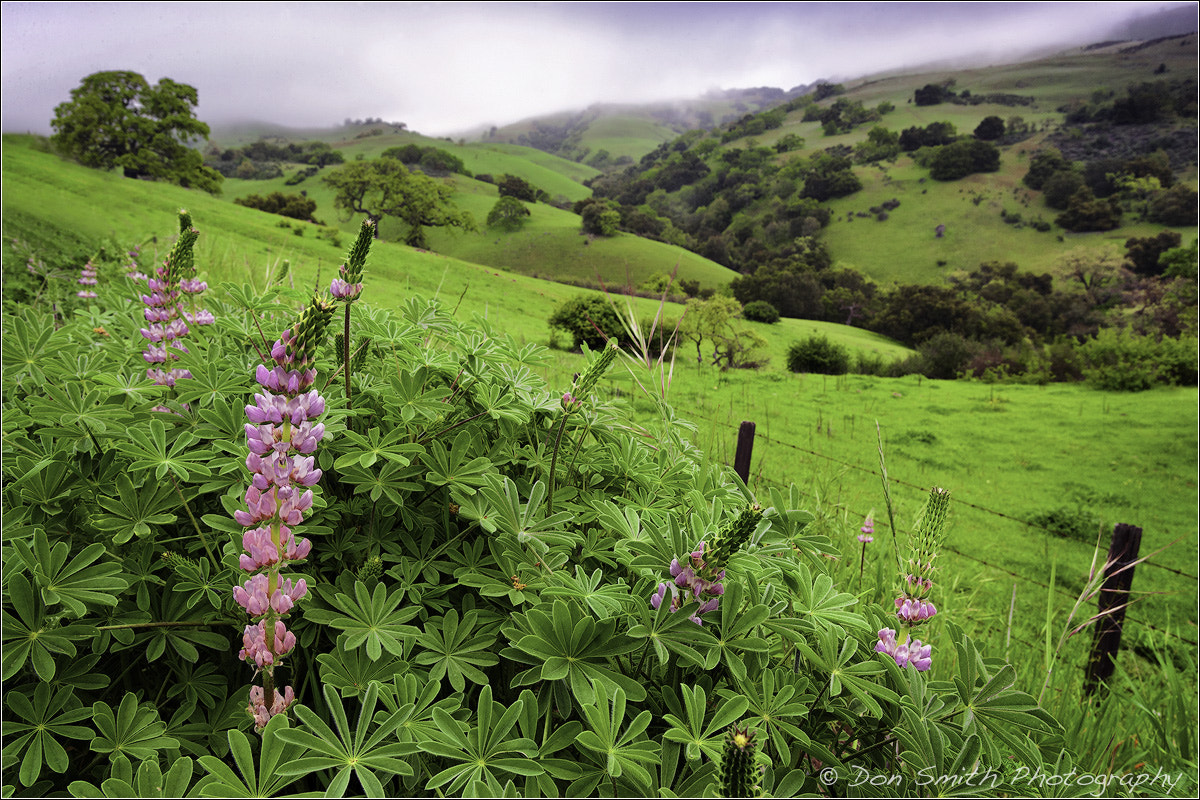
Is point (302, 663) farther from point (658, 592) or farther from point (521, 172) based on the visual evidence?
point (521, 172)

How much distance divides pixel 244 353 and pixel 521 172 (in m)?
86.9

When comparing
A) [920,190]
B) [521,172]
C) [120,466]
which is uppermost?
[521,172]

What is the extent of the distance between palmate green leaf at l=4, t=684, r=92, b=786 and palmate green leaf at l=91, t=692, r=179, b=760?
0.03 m

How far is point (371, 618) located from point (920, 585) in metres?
1.42

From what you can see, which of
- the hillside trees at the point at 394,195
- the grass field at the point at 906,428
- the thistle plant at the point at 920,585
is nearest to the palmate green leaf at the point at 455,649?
the thistle plant at the point at 920,585

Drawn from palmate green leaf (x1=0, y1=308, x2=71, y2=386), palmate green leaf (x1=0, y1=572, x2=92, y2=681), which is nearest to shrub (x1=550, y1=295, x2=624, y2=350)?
palmate green leaf (x1=0, y1=308, x2=71, y2=386)

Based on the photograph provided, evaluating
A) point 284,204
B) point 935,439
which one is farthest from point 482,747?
point 284,204

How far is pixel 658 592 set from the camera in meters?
1.24

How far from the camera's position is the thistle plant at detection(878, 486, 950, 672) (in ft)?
4.75

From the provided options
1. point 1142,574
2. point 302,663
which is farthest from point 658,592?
point 1142,574

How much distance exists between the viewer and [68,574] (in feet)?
3.99

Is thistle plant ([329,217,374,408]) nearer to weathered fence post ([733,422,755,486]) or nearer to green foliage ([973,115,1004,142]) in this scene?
weathered fence post ([733,422,755,486])

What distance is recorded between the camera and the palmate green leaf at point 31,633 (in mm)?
1141

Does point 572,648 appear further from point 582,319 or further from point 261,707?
point 582,319
